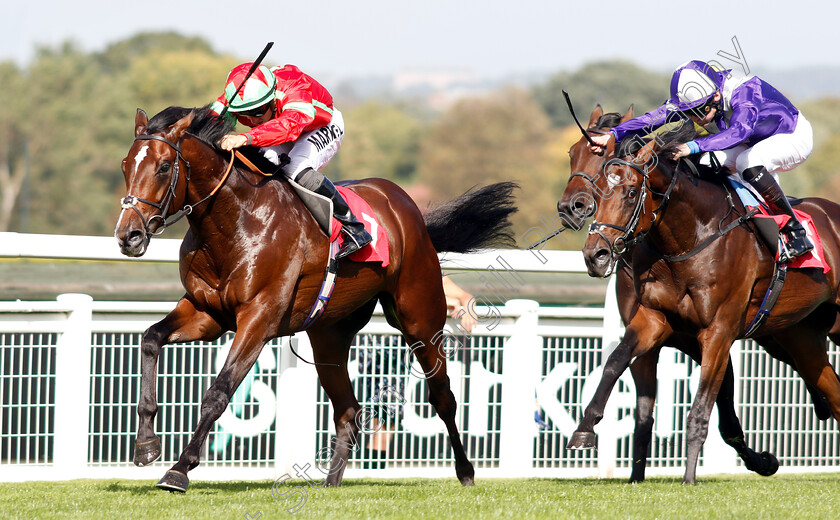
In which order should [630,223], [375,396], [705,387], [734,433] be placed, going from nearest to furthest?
1. [630,223]
2. [705,387]
3. [734,433]
4. [375,396]

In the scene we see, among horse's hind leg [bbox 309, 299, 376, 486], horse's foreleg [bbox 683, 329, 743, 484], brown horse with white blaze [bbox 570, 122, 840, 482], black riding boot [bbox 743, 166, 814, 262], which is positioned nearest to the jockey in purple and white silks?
black riding boot [bbox 743, 166, 814, 262]

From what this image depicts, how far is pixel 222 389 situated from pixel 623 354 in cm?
195

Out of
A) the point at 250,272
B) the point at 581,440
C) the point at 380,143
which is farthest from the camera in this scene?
the point at 380,143

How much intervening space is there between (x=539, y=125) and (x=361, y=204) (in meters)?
70.6

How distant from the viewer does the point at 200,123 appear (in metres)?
4.87

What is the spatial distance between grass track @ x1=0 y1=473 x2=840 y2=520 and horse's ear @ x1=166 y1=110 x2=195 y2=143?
1.54 meters

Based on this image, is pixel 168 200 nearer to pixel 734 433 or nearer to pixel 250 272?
pixel 250 272

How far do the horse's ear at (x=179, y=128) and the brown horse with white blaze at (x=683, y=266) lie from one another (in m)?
1.88

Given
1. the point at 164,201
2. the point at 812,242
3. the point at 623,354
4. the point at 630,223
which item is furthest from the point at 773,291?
the point at 164,201

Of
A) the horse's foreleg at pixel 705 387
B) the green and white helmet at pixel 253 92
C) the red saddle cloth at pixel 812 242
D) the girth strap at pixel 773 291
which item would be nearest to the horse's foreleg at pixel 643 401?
the horse's foreleg at pixel 705 387

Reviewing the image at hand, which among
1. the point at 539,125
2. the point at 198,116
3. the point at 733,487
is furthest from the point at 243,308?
the point at 539,125

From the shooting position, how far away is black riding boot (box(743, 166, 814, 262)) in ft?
18.4

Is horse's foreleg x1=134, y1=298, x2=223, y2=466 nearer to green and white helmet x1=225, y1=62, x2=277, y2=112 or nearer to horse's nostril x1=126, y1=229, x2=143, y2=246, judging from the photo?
horse's nostril x1=126, y1=229, x2=143, y2=246

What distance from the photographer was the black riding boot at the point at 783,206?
5.61 metres
